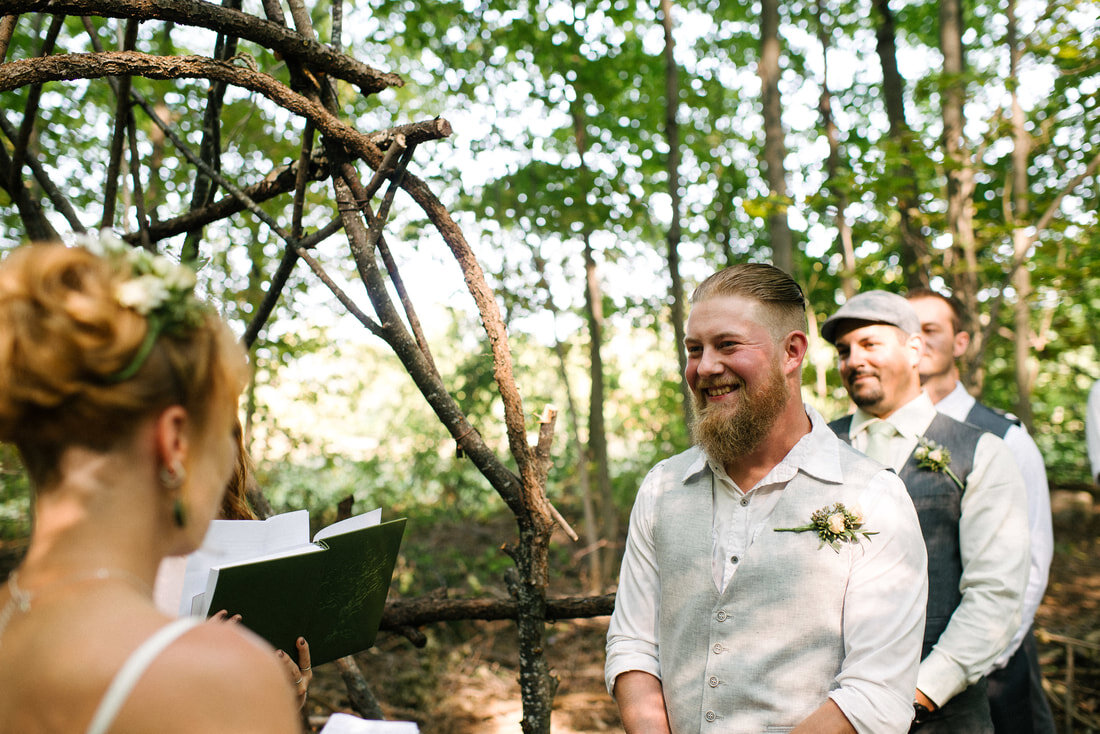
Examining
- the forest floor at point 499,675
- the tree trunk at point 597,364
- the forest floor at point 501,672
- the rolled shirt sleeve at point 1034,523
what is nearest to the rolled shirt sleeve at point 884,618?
the rolled shirt sleeve at point 1034,523

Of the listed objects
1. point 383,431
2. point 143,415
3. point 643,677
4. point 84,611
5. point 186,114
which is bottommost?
point 383,431

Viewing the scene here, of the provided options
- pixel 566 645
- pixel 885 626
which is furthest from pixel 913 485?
pixel 566 645

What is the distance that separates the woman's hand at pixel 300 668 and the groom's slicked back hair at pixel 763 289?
1.59m

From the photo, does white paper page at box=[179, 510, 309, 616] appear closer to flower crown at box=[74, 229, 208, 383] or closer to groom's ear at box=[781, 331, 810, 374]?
flower crown at box=[74, 229, 208, 383]

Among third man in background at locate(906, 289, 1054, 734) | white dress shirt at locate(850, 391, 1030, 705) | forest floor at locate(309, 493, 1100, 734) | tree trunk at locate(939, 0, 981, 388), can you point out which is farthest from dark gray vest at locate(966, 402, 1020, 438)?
forest floor at locate(309, 493, 1100, 734)

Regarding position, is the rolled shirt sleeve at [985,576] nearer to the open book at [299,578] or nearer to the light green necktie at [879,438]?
the light green necktie at [879,438]

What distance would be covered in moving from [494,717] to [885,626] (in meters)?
3.83

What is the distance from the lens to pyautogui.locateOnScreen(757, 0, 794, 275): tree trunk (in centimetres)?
559

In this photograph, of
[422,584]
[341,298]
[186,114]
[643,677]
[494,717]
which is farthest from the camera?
[422,584]

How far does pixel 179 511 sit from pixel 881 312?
2802 mm

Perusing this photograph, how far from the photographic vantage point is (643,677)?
84.2 inches

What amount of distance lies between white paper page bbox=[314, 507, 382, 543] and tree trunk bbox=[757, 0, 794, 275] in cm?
414

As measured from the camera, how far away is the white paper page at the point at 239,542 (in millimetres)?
1976

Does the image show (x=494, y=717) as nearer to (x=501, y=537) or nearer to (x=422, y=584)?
(x=422, y=584)
